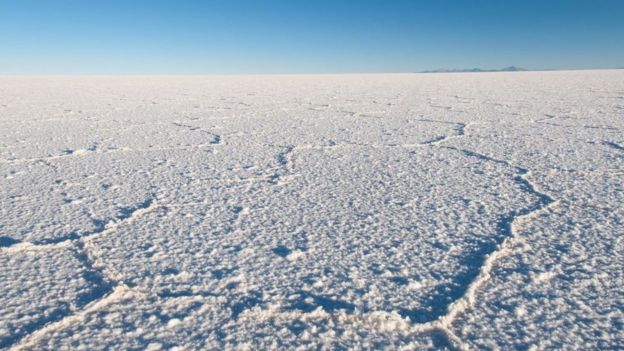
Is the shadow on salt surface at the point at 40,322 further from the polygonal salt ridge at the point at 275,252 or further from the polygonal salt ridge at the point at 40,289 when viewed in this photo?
the polygonal salt ridge at the point at 275,252

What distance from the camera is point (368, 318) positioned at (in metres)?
0.84

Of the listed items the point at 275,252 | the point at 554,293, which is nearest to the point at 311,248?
the point at 275,252

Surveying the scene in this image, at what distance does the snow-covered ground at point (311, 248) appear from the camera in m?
0.81

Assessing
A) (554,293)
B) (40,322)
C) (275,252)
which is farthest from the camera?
(275,252)

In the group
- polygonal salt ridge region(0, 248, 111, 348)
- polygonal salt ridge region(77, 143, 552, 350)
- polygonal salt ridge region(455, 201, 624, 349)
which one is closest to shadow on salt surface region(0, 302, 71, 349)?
polygonal salt ridge region(0, 248, 111, 348)

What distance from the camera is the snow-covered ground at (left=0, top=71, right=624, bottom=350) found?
0.81 m

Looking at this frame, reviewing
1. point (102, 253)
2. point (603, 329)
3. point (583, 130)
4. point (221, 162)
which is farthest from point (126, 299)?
point (583, 130)

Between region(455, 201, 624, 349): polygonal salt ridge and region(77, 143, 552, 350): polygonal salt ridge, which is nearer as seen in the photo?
region(455, 201, 624, 349): polygonal salt ridge

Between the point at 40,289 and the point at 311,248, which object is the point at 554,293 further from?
the point at 40,289

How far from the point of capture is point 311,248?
116 cm

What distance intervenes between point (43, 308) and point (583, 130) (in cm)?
327

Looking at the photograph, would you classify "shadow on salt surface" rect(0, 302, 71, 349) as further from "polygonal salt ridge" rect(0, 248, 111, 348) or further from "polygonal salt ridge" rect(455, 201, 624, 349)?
"polygonal salt ridge" rect(455, 201, 624, 349)

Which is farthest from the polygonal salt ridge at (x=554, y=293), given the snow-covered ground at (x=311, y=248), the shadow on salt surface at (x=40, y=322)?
the shadow on salt surface at (x=40, y=322)

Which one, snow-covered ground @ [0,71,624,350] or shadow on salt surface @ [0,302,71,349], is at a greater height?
shadow on salt surface @ [0,302,71,349]
